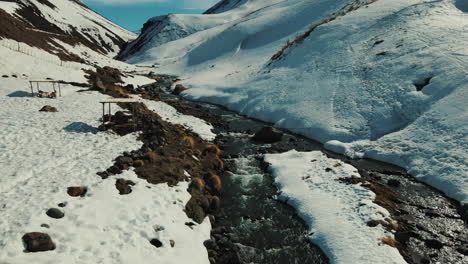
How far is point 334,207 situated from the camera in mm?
16578

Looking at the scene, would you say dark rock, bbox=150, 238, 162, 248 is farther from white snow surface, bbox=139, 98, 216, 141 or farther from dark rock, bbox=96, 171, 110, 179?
white snow surface, bbox=139, 98, 216, 141

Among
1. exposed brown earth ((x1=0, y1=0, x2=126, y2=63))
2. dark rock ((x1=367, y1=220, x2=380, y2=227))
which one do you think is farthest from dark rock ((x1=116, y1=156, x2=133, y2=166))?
exposed brown earth ((x1=0, y1=0, x2=126, y2=63))

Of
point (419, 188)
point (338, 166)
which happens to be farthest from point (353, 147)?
point (419, 188)

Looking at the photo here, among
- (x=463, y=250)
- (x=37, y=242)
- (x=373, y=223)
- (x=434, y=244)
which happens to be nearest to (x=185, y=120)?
(x=373, y=223)

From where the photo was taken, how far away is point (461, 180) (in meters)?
18.2

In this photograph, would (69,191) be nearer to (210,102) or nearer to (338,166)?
(338,166)

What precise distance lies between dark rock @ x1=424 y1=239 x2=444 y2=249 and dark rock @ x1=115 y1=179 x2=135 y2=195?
14651mm

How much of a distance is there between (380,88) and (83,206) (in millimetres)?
29610

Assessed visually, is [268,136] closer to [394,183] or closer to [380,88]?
[394,183]

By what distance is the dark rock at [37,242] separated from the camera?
999 cm

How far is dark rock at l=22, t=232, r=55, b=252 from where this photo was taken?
32.8 feet

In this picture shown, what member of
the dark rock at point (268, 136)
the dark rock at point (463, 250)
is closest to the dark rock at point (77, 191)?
the dark rock at point (463, 250)

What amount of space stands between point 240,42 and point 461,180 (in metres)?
65.9

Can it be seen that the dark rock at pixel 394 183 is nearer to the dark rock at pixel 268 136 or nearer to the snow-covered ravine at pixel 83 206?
the dark rock at pixel 268 136
